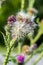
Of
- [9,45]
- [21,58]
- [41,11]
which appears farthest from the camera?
[41,11]

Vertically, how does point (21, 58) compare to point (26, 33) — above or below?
above

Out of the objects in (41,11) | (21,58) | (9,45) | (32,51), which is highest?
(41,11)

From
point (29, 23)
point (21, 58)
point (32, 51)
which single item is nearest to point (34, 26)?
point (29, 23)

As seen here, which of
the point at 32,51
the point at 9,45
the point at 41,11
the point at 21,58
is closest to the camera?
the point at 9,45

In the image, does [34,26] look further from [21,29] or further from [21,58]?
[21,58]

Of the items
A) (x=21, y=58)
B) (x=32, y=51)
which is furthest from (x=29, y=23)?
(x=32, y=51)

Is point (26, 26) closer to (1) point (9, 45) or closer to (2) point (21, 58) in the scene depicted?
(1) point (9, 45)

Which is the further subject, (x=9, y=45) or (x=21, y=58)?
(x=21, y=58)

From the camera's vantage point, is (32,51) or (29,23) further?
(32,51)

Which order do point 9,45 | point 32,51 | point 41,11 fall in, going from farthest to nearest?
point 41,11
point 32,51
point 9,45
